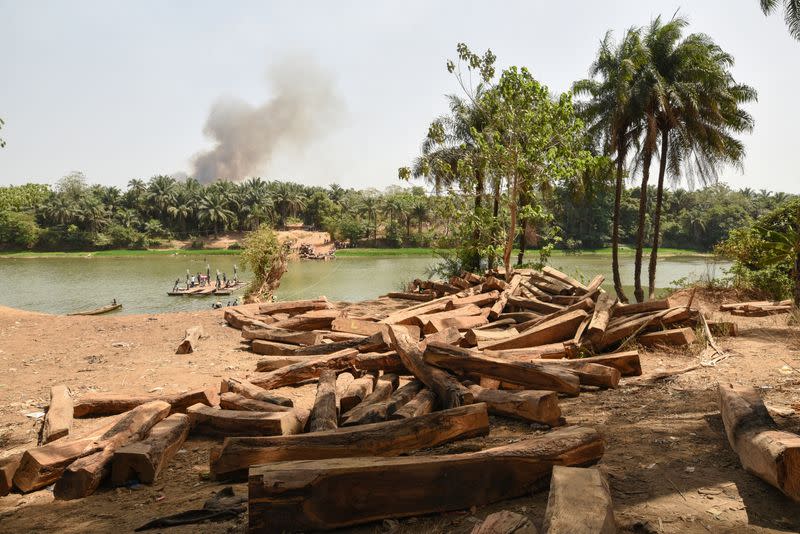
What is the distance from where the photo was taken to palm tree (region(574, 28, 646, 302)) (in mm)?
18781

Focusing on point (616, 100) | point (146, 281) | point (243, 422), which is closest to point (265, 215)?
point (146, 281)

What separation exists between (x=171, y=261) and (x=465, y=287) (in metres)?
57.5

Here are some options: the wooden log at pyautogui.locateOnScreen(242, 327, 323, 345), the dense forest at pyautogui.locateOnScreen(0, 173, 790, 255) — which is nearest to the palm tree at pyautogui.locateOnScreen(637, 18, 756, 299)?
the wooden log at pyautogui.locateOnScreen(242, 327, 323, 345)

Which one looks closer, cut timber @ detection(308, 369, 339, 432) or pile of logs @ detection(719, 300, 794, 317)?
cut timber @ detection(308, 369, 339, 432)

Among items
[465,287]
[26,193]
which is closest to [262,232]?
[465,287]

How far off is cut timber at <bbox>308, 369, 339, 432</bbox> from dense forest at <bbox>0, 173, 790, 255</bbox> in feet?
197

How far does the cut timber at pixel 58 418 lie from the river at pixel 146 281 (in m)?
16.1

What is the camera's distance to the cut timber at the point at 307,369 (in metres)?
5.62

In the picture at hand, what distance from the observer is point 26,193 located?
1406 inches

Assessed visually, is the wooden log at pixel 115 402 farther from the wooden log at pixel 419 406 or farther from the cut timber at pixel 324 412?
the wooden log at pixel 419 406

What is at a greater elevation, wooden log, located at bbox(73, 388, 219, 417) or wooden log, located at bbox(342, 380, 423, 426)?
wooden log, located at bbox(342, 380, 423, 426)

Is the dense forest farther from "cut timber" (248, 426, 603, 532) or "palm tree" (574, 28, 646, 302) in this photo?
"cut timber" (248, 426, 603, 532)

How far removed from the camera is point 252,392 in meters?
4.69

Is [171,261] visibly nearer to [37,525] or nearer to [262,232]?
[262,232]
